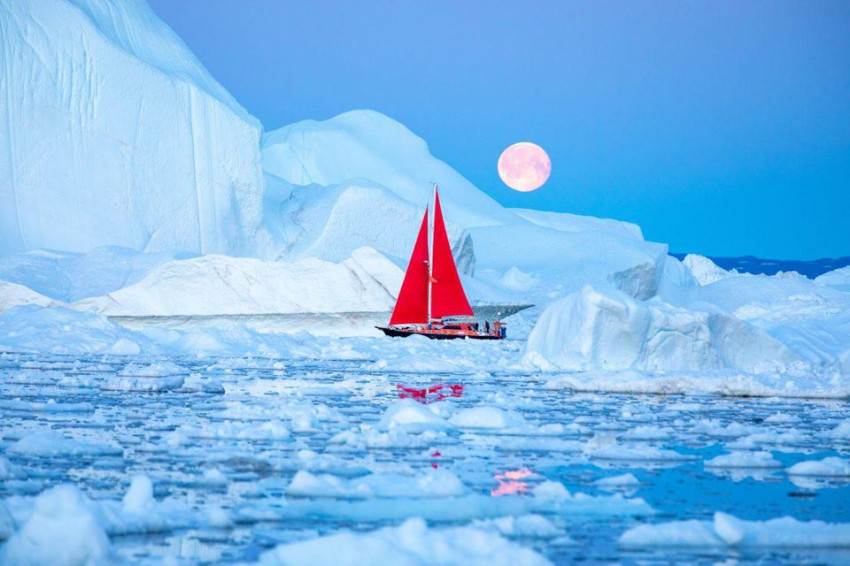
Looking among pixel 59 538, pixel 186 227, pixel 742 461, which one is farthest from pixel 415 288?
pixel 59 538

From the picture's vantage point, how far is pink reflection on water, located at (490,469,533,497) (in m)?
5.03

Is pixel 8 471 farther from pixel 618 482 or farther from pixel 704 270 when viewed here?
pixel 704 270

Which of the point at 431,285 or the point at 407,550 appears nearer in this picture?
the point at 407,550

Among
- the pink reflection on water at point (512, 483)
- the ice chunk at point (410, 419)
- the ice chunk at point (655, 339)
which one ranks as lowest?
the pink reflection on water at point (512, 483)

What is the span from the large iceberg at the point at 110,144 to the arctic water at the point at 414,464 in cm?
2131

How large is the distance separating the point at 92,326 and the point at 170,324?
6.10m

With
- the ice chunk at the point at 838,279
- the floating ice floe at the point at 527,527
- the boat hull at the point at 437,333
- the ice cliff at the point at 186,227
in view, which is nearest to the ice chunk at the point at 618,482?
the floating ice floe at the point at 527,527

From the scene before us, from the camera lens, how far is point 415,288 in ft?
85.0

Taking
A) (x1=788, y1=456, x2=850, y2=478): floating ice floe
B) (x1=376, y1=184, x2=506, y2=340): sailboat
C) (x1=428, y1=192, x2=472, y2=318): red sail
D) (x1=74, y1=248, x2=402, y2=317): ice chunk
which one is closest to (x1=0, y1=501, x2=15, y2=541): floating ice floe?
(x1=788, y1=456, x2=850, y2=478): floating ice floe

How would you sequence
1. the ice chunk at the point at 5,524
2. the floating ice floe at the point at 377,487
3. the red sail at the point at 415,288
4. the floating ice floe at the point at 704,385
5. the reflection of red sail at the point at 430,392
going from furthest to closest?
the red sail at the point at 415,288 < the floating ice floe at the point at 704,385 < the reflection of red sail at the point at 430,392 < the floating ice floe at the point at 377,487 < the ice chunk at the point at 5,524

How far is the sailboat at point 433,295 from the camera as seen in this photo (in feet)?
84.2

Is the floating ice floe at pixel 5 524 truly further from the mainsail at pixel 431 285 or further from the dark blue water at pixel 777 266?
the dark blue water at pixel 777 266

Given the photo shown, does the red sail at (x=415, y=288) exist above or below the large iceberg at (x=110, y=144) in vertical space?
below

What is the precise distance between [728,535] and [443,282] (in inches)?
881
